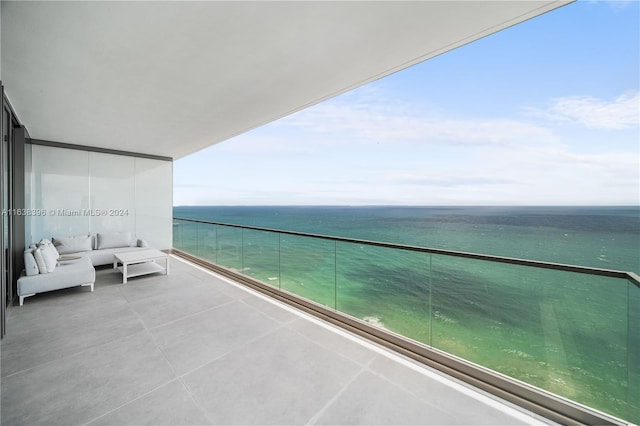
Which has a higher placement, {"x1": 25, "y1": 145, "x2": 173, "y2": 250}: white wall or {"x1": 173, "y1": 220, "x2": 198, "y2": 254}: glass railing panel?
{"x1": 25, "y1": 145, "x2": 173, "y2": 250}: white wall

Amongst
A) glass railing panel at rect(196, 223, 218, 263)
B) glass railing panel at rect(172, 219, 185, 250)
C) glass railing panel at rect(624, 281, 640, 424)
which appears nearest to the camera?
glass railing panel at rect(624, 281, 640, 424)

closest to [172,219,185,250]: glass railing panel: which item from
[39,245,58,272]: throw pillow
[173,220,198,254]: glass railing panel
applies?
[173,220,198,254]: glass railing panel

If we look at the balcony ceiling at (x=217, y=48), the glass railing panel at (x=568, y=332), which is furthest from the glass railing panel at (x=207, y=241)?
the glass railing panel at (x=568, y=332)

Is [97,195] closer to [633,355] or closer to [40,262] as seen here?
[40,262]

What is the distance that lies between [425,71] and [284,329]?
32.3 ft

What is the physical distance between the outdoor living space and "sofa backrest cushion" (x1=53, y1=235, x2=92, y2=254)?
221 cm

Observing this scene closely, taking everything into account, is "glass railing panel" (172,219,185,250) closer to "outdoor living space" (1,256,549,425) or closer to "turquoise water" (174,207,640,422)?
"turquoise water" (174,207,640,422)

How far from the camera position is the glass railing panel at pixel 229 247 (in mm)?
5008

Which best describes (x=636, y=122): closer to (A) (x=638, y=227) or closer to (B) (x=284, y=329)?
(B) (x=284, y=329)

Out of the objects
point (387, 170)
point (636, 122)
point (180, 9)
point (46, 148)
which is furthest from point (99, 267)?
point (387, 170)

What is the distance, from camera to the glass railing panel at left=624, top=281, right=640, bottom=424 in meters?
1.56

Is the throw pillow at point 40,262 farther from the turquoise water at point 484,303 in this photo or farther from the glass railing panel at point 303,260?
the glass railing panel at point 303,260

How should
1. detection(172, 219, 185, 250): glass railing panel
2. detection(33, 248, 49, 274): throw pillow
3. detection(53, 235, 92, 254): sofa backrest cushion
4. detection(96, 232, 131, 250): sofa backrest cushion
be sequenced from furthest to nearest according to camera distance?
detection(172, 219, 185, 250): glass railing panel, detection(96, 232, 131, 250): sofa backrest cushion, detection(53, 235, 92, 254): sofa backrest cushion, detection(33, 248, 49, 274): throw pillow

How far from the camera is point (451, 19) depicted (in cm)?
178
